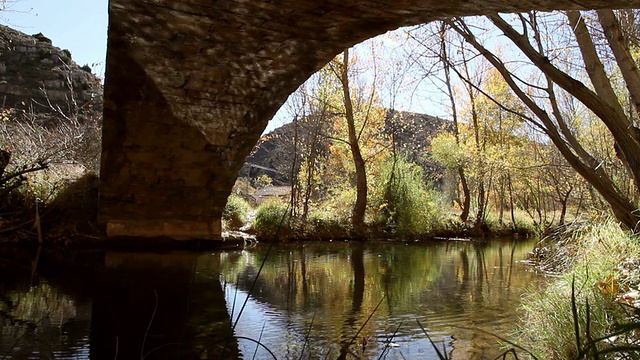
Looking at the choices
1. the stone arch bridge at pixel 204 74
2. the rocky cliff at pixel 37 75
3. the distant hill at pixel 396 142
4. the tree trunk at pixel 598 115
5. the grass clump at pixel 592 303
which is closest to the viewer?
the grass clump at pixel 592 303

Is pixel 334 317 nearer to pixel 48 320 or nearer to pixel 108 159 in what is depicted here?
pixel 48 320

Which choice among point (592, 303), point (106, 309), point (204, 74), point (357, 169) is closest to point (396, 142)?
point (357, 169)

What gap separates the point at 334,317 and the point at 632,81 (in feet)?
9.55

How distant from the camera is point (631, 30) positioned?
4855 mm

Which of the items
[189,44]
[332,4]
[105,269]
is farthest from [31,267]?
[332,4]

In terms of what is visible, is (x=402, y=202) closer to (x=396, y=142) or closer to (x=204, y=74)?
(x=396, y=142)

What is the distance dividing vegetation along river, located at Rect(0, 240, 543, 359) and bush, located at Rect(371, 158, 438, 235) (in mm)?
3101

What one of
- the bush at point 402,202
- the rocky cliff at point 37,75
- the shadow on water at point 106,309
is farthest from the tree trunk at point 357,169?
the rocky cliff at point 37,75

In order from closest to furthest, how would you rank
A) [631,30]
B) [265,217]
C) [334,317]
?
1. [334,317]
2. [631,30]
3. [265,217]

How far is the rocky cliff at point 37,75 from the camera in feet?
54.2

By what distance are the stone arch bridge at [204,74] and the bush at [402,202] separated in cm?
524

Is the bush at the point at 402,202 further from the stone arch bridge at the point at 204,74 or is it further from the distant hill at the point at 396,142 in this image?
the stone arch bridge at the point at 204,74

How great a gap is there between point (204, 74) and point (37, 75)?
16139mm

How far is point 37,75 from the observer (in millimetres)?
17859
